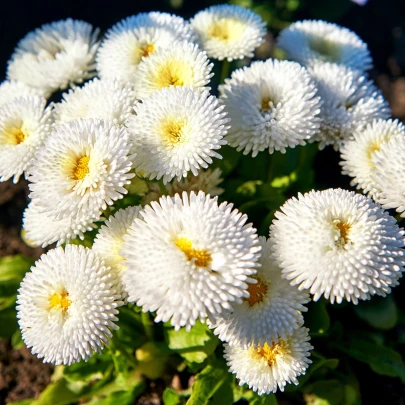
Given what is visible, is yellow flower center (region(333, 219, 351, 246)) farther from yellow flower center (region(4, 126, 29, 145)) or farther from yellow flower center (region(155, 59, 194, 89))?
yellow flower center (region(4, 126, 29, 145))

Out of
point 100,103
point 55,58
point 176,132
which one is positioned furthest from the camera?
point 55,58

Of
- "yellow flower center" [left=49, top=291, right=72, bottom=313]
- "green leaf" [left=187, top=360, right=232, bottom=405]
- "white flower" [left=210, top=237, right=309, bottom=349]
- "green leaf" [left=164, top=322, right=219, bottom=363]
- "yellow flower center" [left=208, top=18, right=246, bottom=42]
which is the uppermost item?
"yellow flower center" [left=208, top=18, right=246, bottom=42]

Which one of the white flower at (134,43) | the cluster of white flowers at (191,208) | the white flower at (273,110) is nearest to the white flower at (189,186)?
the cluster of white flowers at (191,208)

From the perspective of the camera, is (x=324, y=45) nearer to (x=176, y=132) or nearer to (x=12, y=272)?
(x=176, y=132)

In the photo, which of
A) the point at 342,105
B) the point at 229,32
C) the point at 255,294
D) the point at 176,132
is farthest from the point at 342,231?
the point at 229,32

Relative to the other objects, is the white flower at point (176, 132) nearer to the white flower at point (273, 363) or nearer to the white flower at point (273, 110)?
the white flower at point (273, 110)

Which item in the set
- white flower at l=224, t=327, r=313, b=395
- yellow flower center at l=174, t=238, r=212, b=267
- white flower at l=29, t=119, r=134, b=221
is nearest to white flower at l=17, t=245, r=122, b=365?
white flower at l=29, t=119, r=134, b=221

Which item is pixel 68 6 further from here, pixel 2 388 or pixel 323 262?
pixel 323 262
